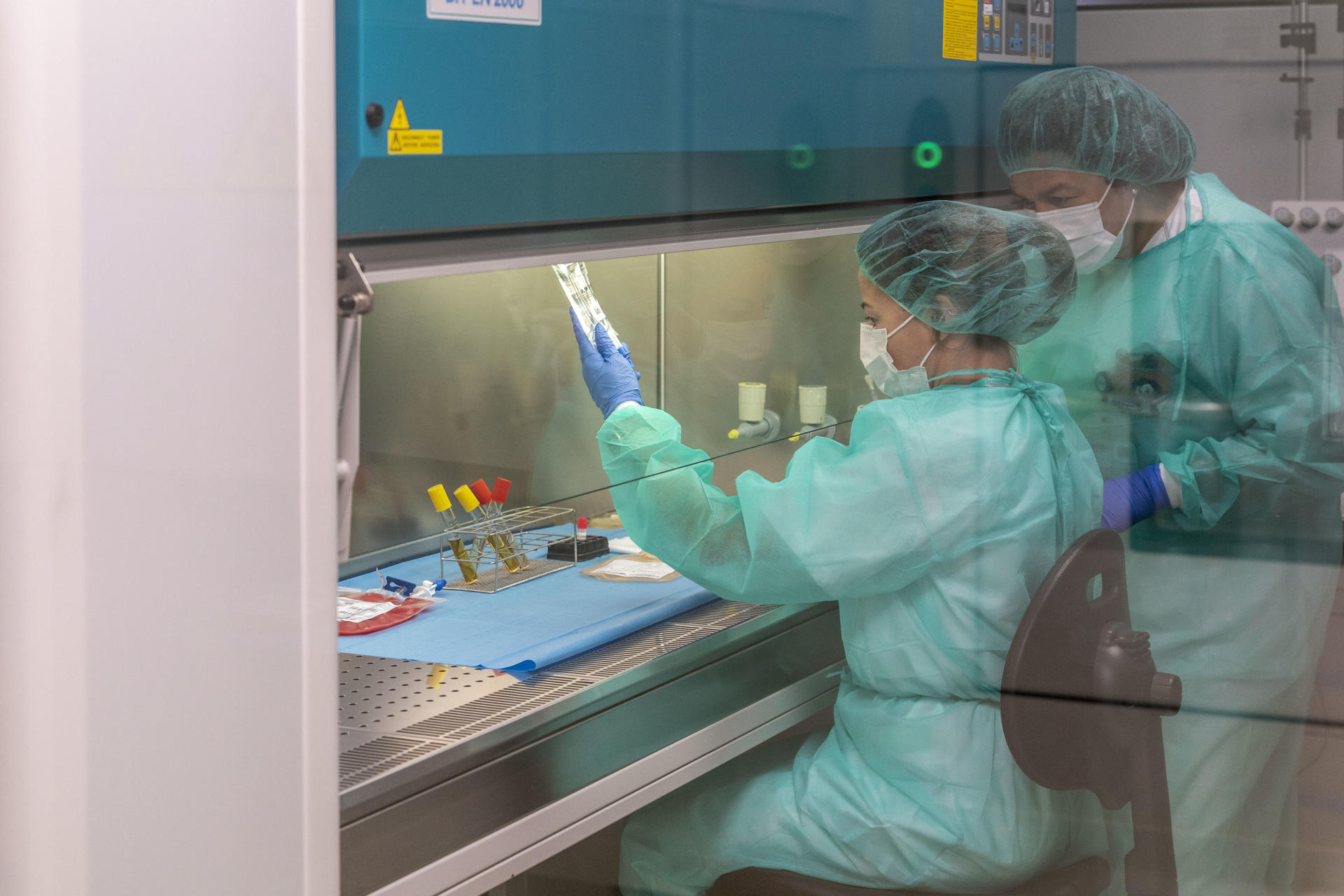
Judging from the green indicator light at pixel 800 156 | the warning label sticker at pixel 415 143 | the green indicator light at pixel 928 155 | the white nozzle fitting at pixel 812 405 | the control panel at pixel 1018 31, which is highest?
the control panel at pixel 1018 31

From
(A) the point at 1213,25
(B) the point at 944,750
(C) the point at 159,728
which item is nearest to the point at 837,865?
(B) the point at 944,750

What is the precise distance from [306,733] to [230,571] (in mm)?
161

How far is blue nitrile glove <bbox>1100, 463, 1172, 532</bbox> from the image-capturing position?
1.65 m

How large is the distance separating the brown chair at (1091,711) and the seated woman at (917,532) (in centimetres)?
3

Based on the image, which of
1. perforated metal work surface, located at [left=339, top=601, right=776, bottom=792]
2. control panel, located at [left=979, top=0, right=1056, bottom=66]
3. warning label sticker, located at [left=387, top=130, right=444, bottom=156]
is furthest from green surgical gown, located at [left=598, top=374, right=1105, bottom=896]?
warning label sticker, located at [left=387, top=130, right=444, bottom=156]

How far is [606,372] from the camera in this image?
1.67 metres

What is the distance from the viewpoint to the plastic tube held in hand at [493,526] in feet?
6.09

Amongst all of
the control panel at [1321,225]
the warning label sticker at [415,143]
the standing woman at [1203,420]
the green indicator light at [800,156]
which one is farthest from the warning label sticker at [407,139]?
the control panel at [1321,225]

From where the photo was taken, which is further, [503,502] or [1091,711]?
[503,502]

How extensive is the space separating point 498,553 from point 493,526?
53 millimetres

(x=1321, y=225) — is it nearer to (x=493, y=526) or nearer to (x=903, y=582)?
(x=903, y=582)

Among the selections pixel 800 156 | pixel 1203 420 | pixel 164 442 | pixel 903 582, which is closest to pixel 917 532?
pixel 903 582

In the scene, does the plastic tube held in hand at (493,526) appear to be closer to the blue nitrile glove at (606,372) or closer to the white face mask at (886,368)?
the blue nitrile glove at (606,372)

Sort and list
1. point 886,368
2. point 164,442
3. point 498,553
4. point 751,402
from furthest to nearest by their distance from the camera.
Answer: point 498,553, point 751,402, point 886,368, point 164,442
